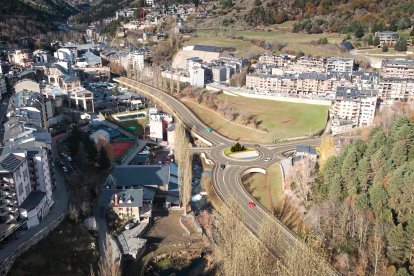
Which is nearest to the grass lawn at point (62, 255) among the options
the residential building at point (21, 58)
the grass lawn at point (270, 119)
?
the grass lawn at point (270, 119)

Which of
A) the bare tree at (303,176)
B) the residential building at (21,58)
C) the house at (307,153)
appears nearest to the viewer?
the bare tree at (303,176)

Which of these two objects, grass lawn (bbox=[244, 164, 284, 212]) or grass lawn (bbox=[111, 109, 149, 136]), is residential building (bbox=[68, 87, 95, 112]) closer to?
grass lawn (bbox=[111, 109, 149, 136])

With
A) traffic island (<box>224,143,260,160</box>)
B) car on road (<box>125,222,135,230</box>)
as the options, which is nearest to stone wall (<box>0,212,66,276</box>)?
car on road (<box>125,222,135,230</box>)

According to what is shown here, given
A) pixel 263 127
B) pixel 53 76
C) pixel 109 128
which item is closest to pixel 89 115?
pixel 109 128

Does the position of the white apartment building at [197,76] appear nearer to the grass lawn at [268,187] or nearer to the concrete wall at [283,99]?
the concrete wall at [283,99]

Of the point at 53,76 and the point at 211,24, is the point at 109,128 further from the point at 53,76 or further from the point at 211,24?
the point at 211,24

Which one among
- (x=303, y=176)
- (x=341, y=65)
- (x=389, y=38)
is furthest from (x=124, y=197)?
(x=389, y=38)
